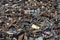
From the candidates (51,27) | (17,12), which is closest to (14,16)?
(17,12)

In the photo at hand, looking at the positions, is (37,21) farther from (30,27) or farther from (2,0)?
(2,0)

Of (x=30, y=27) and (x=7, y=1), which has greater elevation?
(x=7, y=1)

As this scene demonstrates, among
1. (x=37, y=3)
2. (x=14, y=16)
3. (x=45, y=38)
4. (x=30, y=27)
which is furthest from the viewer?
(x=37, y=3)

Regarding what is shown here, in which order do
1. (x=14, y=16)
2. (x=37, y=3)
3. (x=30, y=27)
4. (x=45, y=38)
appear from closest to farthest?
(x=45, y=38) → (x=30, y=27) → (x=14, y=16) → (x=37, y=3)

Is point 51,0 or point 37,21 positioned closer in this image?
point 37,21

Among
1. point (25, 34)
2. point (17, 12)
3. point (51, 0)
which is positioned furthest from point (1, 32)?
point (51, 0)

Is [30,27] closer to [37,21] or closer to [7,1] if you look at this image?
[37,21]
